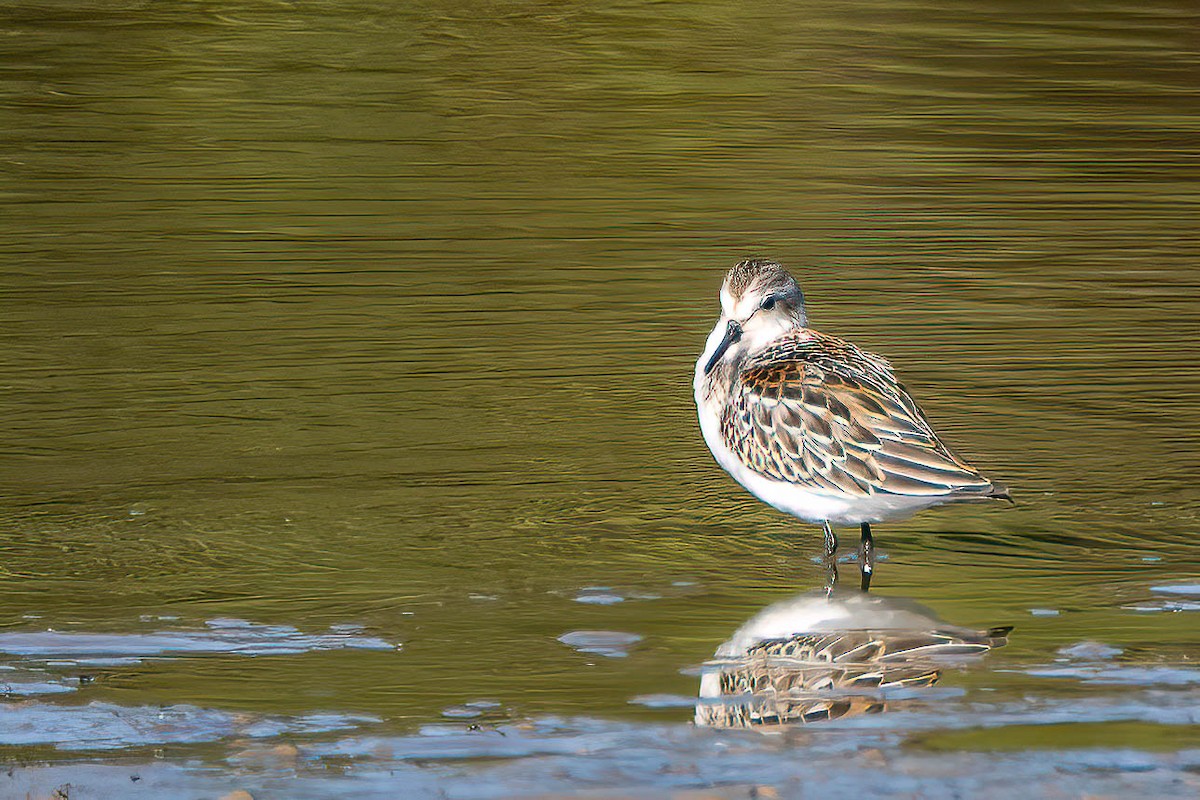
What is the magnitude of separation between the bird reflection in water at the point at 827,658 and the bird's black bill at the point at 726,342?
139 centimetres

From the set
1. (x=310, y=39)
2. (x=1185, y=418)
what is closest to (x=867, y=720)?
(x=1185, y=418)

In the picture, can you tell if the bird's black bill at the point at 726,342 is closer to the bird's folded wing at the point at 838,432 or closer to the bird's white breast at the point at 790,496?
the bird's white breast at the point at 790,496

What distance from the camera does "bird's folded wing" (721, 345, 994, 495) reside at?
7383mm

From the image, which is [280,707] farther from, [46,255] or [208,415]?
[46,255]

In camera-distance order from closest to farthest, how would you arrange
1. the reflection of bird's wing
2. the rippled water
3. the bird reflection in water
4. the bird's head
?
the rippled water < the bird reflection in water < the reflection of bird's wing < the bird's head

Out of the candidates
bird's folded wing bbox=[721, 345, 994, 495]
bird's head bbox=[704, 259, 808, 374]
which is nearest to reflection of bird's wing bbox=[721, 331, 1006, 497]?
bird's folded wing bbox=[721, 345, 994, 495]

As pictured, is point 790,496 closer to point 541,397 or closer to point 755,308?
point 755,308

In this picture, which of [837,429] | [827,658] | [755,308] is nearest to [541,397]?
[755,308]

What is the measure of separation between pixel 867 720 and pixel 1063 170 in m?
11.4

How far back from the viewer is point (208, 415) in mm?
10078

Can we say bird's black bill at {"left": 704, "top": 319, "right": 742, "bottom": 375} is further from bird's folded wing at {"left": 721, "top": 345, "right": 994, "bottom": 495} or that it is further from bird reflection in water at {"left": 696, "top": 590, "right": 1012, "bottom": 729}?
bird reflection in water at {"left": 696, "top": 590, "right": 1012, "bottom": 729}

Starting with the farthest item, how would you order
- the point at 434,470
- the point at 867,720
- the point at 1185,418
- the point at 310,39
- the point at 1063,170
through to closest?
the point at 310,39, the point at 1063,170, the point at 1185,418, the point at 434,470, the point at 867,720

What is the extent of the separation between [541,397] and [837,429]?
Answer: 3.07m

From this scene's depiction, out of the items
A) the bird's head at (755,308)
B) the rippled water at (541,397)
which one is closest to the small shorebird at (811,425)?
the bird's head at (755,308)
